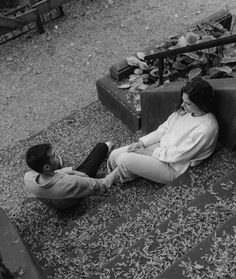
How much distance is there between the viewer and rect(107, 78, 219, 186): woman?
3178 millimetres

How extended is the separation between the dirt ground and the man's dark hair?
2289 millimetres

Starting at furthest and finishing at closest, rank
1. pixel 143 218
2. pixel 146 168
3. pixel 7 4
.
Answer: pixel 7 4 → pixel 146 168 → pixel 143 218

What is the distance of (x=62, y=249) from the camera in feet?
Answer: 10.2

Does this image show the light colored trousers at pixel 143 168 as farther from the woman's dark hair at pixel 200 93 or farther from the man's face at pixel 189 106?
the woman's dark hair at pixel 200 93

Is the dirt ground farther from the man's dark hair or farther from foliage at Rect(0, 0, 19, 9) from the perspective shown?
the man's dark hair

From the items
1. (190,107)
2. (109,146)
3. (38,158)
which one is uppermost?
(190,107)

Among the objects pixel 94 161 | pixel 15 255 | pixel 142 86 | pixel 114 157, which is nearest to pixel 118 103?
pixel 142 86

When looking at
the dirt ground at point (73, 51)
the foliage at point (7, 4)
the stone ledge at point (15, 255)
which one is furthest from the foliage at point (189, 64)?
the foliage at point (7, 4)

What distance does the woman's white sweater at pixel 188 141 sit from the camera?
127 inches

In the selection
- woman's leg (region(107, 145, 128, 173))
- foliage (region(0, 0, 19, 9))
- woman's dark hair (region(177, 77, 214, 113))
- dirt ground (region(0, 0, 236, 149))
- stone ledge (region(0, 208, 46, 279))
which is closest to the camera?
stone ledge (region(0, 208, 46, 279))

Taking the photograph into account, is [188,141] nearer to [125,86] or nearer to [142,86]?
[142,86]

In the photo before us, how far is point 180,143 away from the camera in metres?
3.41

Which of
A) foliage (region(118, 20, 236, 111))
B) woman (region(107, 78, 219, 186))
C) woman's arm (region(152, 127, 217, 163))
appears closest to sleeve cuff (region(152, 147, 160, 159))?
woman (region(107, 78, 219, 186))

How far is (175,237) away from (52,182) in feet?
4.25
